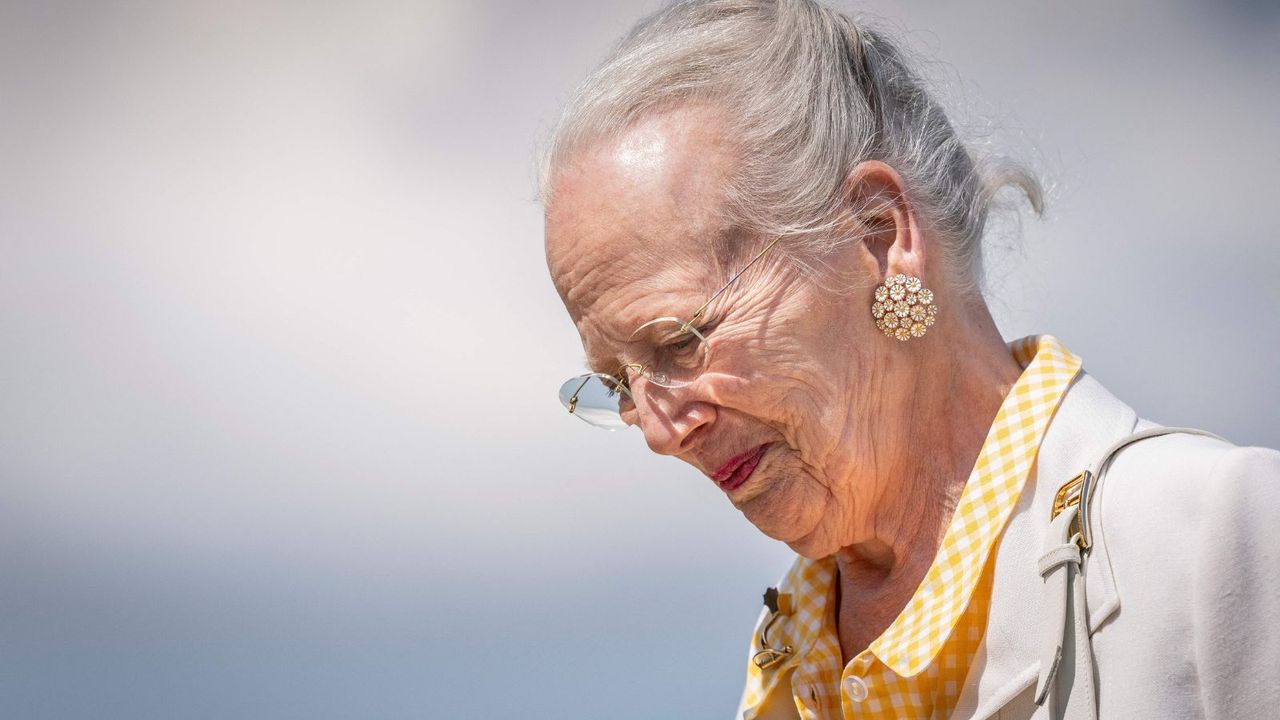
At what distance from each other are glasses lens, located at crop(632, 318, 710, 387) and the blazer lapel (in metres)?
0.53

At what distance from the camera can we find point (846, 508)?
1846mm

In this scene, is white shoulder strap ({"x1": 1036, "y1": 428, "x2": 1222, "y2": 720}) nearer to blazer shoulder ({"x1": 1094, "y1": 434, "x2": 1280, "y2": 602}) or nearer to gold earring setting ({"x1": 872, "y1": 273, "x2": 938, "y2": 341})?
blazer shoulder ({"x1": 1094, "y1": 434, "x2": 1280, "y2": 602})

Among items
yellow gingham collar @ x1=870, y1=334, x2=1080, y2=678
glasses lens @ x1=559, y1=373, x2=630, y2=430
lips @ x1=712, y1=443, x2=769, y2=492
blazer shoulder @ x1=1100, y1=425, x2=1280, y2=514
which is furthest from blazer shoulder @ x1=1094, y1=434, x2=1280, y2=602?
glasses lens @ x1=559, y1=373, x2=630, y2=430

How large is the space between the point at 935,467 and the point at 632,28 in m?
0.96

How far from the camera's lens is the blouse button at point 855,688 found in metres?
1.77

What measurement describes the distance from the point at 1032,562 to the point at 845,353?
1.36ft

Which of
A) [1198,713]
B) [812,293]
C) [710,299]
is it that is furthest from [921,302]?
[1198,713]

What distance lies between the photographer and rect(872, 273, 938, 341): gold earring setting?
1800 mm

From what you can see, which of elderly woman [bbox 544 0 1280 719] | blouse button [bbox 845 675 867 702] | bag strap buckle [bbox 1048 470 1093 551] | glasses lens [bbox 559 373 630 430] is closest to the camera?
bag strap buckle [bbox 1048 470 1093 551]

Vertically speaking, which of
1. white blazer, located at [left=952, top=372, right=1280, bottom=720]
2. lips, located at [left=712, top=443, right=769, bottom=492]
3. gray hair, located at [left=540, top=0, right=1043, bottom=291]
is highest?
gray hair, located at [left=540, top=0, right=1043, bottom=291]

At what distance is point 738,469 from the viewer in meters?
1.87

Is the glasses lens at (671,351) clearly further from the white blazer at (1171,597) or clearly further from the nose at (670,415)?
the white blazer at (1171,597)

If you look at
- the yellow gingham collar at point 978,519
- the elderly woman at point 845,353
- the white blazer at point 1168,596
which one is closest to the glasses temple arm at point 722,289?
the elderly woman at point 845,353

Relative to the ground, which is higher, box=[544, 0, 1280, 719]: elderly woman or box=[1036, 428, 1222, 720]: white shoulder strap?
box=[544, 0, 1280, 719]: elderly woman
